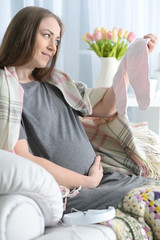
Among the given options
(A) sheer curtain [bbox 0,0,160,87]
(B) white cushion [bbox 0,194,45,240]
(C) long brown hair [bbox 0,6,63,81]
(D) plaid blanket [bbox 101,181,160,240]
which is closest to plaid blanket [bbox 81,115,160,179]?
(D) plaid blanket [bbox 101,181,160,240]

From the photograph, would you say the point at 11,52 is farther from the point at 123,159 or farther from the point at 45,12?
the point at 123,159

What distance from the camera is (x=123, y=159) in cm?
143

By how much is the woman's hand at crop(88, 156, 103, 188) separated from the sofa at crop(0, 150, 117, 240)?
0.85 ft

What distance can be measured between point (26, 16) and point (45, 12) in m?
0.07

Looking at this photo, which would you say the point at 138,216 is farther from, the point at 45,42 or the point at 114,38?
the point at 114,38

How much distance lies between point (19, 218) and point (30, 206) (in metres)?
0.05

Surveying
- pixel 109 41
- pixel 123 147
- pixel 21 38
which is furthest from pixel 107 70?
pixel 21 38

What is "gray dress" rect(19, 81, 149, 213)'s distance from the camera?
48.6 inches

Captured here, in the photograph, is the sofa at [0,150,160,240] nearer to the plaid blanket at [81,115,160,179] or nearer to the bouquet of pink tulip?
the plaid blanket at [81,115,160,179]

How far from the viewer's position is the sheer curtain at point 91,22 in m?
2.71

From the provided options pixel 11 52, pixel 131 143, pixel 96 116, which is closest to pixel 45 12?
pixel 11 52

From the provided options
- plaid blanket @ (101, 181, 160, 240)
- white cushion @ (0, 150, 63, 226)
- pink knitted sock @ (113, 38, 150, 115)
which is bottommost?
plaid blanket @ (101, 181, 160, 240)

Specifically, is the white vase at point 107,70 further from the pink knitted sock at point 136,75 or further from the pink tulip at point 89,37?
the pink knitted sock at point 136,75

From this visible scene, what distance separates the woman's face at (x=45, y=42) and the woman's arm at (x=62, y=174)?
0.29 metres
